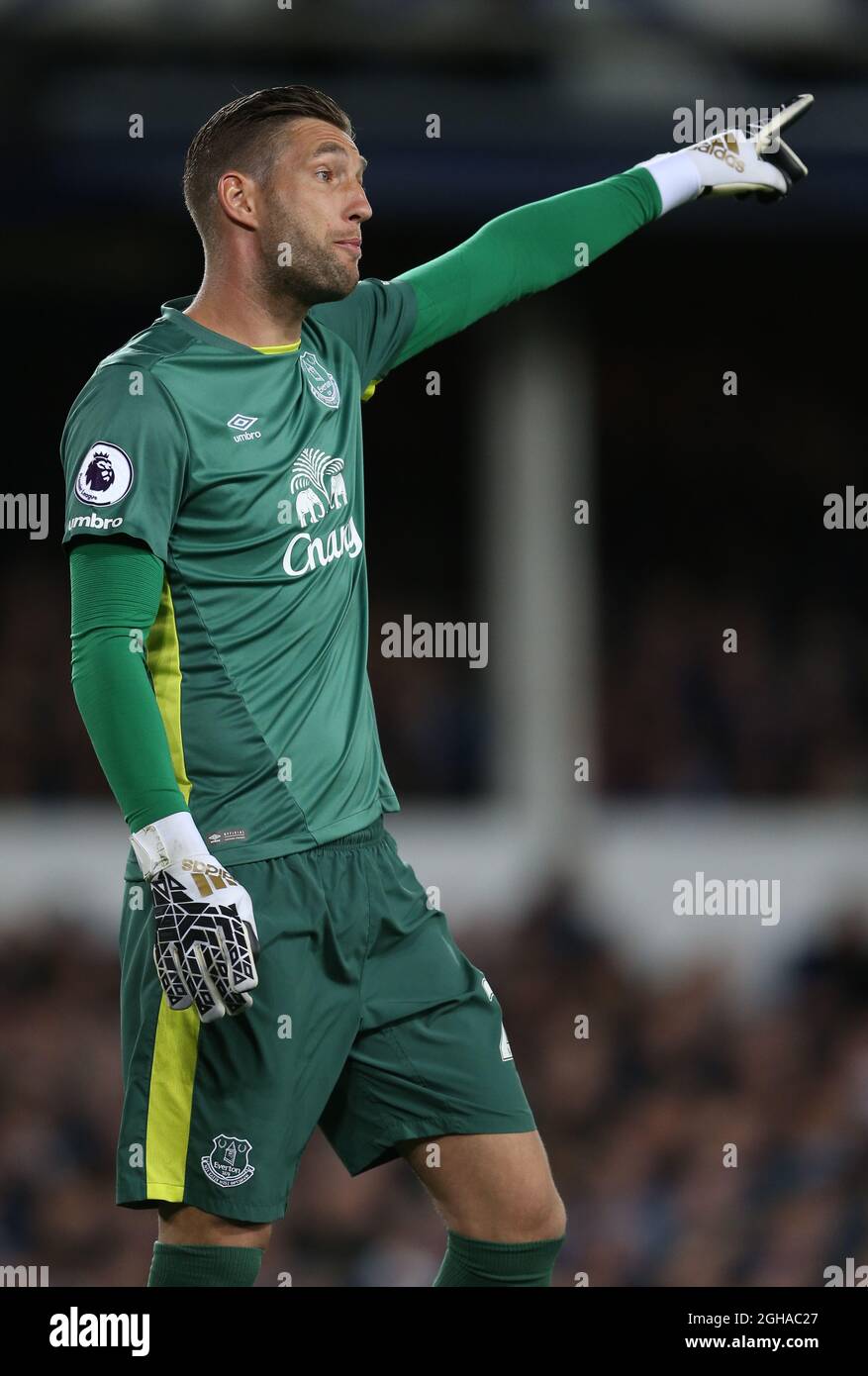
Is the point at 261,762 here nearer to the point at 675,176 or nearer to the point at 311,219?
the point at 311,219

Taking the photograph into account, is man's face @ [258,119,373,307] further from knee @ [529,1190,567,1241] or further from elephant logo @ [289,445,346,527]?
knee @ [529,1190,567,1241]

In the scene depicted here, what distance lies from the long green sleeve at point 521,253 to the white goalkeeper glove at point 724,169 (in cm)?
3

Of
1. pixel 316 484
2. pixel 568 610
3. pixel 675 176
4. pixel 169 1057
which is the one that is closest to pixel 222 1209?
pixel 169 1057

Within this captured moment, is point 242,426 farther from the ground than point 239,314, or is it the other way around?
point 239,314

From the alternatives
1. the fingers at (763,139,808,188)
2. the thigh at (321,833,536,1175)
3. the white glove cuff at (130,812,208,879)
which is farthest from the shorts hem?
the fingers at (763,139,808,188)

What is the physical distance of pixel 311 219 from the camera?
289 centimetres

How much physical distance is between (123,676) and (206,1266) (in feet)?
2.58

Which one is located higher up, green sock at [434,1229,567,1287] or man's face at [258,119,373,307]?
man's face at [258,119,373,307]

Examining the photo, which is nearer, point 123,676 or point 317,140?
point 123,676

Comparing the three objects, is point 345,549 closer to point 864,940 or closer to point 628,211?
point 628,211

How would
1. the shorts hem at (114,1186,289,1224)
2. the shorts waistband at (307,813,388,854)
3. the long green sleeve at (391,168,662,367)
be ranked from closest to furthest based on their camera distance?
the shorts hem at (114,1186,289,1224)
the shorts waistband at (307,813,388,854)
the long green sleeve at (391,168,662,367)

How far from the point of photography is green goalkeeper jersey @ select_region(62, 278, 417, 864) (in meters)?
2.76

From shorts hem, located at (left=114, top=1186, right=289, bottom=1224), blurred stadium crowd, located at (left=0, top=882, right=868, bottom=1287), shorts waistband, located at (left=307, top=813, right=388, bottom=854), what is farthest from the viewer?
blurred stadium crowd, located at (left=0, top=882, right=868, bottom=1287)

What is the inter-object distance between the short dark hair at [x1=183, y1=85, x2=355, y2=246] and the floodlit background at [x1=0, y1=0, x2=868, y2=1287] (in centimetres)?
369
